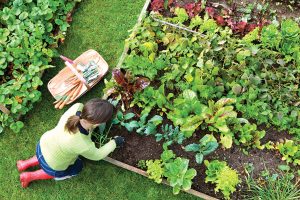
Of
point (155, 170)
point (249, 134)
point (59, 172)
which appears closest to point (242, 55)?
point (249, 134)

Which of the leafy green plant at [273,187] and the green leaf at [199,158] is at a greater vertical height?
the green leaf at [199,158]

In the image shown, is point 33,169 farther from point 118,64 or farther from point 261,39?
point 261,39

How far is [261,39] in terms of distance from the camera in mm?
5172

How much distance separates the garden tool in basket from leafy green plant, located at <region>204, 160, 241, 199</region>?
159 centimetres

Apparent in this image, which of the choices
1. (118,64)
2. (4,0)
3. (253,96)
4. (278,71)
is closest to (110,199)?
(118,64)

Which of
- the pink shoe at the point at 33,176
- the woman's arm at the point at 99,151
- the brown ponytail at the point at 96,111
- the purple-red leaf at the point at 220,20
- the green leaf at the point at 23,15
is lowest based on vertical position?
the pink shoe at the point at 33,176

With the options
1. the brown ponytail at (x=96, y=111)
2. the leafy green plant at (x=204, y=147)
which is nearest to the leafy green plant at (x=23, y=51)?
the brown ponytail at (x=96, y=111)

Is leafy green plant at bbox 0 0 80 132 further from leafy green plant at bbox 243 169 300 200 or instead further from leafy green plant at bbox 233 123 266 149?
leafy green plant at bbox 243 169 300 200

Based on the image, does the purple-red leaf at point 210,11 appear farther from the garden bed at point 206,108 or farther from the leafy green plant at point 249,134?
the leafy green plant at point 249,134

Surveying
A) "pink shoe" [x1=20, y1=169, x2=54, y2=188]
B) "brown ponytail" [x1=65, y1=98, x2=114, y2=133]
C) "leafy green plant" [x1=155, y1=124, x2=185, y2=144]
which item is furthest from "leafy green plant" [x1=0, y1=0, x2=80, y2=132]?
"leafy green plant" [x1=155, y1=124, x2=185, y2=144]

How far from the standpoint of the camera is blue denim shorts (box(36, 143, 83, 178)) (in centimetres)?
470

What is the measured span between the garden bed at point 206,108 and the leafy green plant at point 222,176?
0.08 metres

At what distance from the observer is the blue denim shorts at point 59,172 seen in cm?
470

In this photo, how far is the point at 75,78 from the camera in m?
5.30
